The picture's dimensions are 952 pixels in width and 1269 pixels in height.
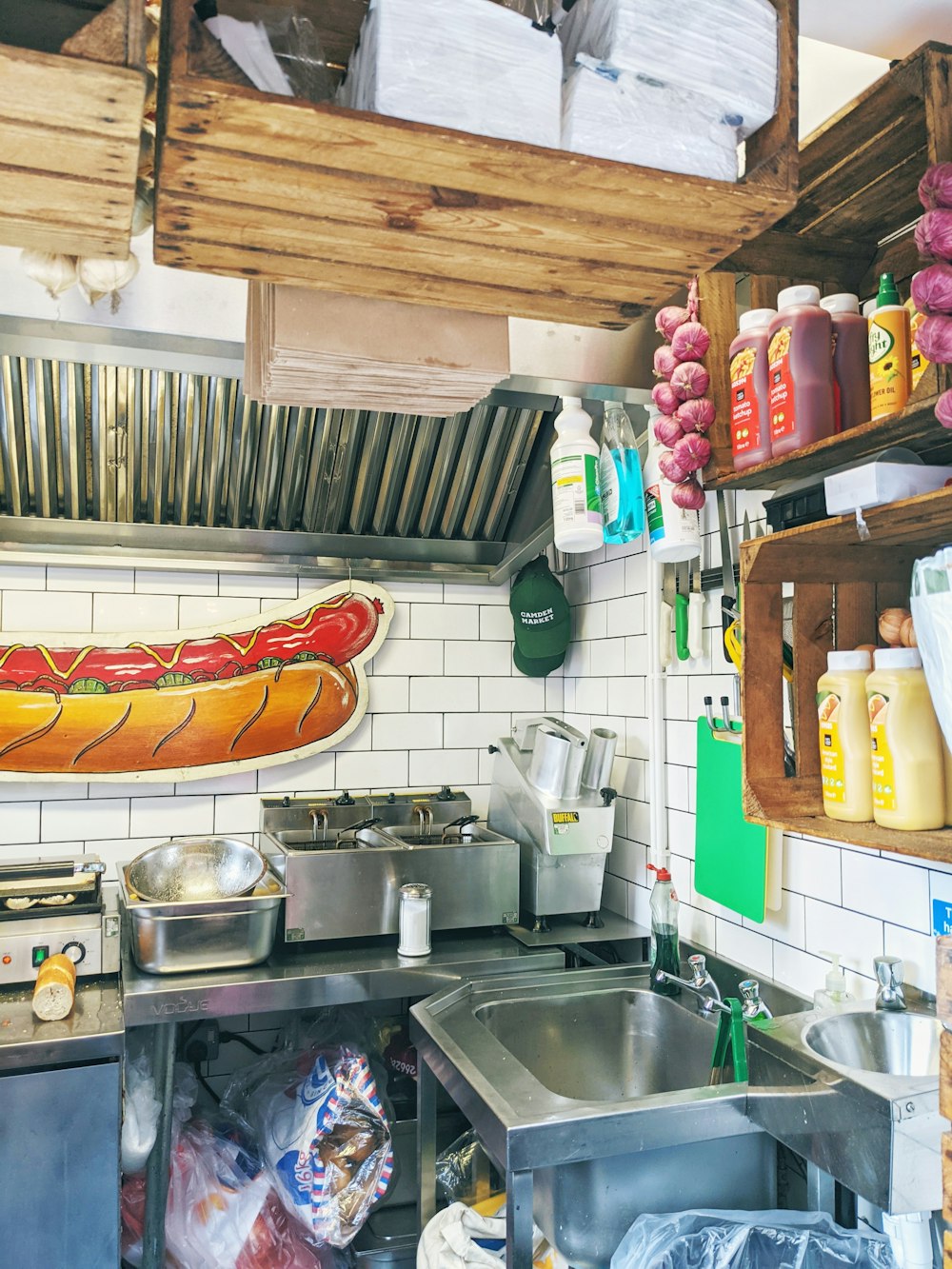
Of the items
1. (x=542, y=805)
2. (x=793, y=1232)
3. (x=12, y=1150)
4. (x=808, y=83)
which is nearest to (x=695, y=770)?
(x=542, y=805)

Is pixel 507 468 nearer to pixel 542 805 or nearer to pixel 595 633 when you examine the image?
pixel 595 633

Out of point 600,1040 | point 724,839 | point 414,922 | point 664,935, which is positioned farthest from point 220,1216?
point 724,839

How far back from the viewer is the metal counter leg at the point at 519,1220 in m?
1.68

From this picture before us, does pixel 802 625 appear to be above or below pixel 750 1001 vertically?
above

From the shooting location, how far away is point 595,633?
3.33m

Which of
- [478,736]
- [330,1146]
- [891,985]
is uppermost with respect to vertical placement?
[478,736]

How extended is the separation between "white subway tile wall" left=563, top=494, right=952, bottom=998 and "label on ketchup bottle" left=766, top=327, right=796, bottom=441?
0.61m

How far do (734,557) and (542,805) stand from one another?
0.90 meters

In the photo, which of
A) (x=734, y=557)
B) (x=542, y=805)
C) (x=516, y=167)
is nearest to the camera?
(x=516, y=167)

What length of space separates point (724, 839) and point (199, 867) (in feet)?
4.85

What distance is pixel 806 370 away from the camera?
5.35 feet

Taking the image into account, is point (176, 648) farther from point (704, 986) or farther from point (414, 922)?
point (704, 986)

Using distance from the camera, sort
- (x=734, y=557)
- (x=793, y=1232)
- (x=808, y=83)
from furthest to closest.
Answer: (x=734, y=557), (x=808, y=83), (x=793, y=1232)

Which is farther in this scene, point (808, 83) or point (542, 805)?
point (542, 805)
